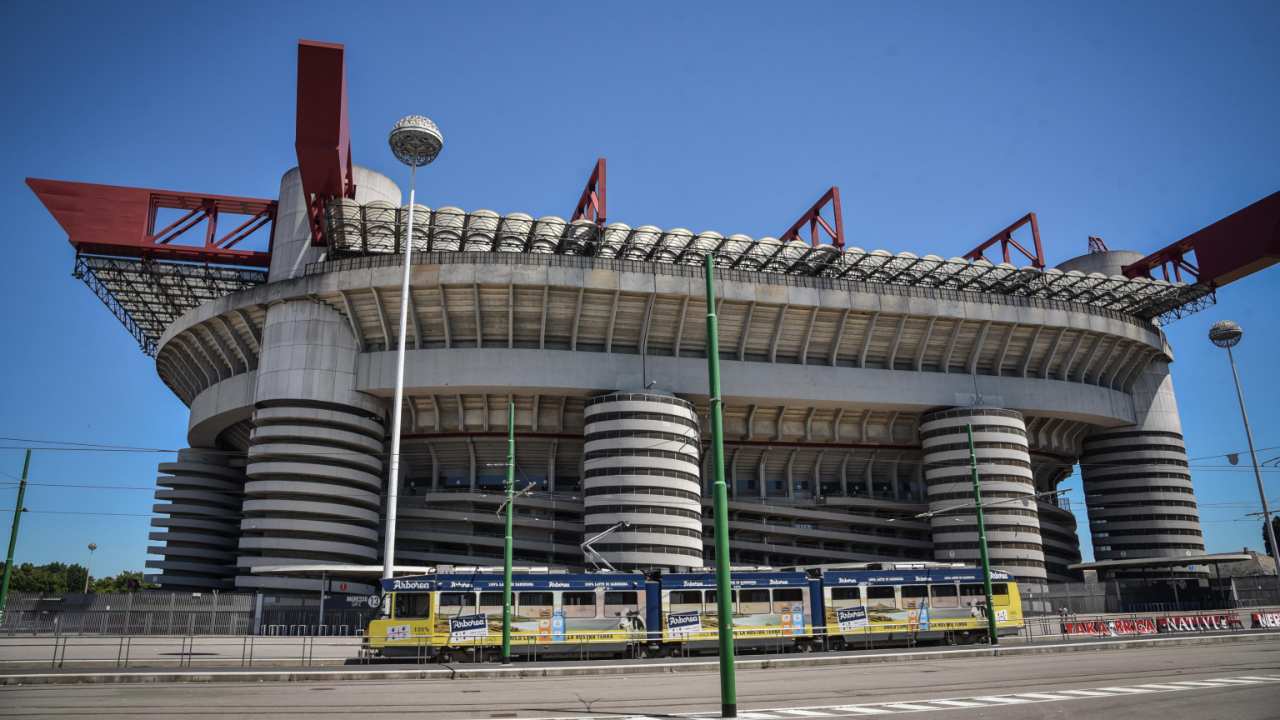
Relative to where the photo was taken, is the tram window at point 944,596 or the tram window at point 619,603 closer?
the tram window at point 619,603

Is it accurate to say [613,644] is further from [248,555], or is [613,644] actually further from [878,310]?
[878,310]

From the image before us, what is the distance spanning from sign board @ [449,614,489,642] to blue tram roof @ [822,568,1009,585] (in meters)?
14.4

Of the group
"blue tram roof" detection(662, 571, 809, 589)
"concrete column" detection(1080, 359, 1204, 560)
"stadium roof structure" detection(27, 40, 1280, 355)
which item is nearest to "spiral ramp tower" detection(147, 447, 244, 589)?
"stadium roof structure" detection(27, 40, 1280, 355)

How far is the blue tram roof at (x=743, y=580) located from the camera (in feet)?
115

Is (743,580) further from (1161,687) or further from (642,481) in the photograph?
(1161,687)

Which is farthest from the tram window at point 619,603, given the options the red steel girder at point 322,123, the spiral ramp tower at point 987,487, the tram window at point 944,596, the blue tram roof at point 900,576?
the spiral ramp tower at point 987,487

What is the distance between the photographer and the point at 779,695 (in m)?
18.2

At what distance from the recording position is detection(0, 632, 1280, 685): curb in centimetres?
2255

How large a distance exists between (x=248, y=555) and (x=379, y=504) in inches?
337

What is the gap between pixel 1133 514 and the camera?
69812mm

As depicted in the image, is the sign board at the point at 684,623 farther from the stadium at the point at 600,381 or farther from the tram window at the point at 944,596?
the stadium at the point at 600,381

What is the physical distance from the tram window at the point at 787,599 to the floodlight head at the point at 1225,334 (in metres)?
47.2

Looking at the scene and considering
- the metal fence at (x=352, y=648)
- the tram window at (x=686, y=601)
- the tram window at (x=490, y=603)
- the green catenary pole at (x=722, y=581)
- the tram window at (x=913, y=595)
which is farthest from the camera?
the tram window at (x=913, y=595)

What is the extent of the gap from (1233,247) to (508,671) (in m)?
65.2
